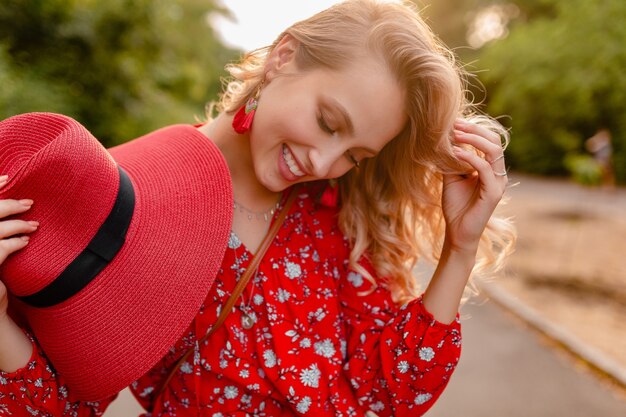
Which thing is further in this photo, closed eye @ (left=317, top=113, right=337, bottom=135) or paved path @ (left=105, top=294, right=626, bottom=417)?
paved path @ (left=105, top=294, right=626, bottom=417)

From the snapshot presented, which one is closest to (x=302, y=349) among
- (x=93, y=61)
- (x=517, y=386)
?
(x=517, y=386)

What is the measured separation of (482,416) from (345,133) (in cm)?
341

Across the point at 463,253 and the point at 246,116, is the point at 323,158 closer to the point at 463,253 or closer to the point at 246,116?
the point at 246,116

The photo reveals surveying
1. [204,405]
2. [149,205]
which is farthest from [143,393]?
[149,205]

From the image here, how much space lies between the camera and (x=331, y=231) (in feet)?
5.64

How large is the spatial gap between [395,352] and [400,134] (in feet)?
2.11

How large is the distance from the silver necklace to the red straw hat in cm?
16

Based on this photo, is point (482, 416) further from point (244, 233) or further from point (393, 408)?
point (244, 233)


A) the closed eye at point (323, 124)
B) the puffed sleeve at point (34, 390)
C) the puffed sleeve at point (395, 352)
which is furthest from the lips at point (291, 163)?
the puffed sleeve at point (34, 390)

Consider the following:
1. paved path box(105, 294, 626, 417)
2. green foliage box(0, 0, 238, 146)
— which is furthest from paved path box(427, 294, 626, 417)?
green foliage box(0, 0, 238, 146)

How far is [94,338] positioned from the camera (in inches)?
47.9

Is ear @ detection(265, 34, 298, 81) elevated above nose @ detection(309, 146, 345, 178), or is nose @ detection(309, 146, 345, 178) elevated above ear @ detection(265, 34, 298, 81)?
ear @ detection(265, 34, 298, 81)

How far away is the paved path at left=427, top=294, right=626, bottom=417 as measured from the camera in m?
4.22

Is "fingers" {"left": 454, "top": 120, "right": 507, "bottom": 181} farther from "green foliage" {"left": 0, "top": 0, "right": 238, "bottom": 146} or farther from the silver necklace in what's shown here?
"green foliage" {"left": 0, "top": 0, "right": 238, "bottom": 146}
